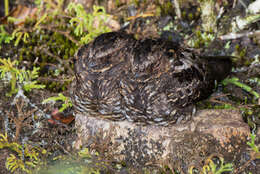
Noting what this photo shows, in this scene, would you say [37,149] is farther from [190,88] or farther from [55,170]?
[190,88]

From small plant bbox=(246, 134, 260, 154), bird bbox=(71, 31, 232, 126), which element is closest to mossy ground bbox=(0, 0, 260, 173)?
small plant bbox=(246, 134, 260, 154)

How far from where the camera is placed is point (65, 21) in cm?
346

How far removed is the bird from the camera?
7.23ft

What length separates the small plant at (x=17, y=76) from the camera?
2.93m

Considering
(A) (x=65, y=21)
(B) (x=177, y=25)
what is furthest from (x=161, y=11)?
(A) (x=65, y=21)

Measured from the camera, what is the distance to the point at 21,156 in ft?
7.98

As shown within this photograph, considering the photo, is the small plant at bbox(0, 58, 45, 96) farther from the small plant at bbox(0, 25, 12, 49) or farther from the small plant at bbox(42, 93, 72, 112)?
the small plant at bbox(0, 25, 12, 49)

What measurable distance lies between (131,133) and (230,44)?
4.47 feet

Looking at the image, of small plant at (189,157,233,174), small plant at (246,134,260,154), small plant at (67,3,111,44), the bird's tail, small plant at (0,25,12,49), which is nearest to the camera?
small plant at (189,157,233,174)

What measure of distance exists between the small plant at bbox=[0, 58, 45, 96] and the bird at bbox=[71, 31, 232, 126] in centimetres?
76

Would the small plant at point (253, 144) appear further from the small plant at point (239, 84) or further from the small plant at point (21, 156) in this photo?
the small plant at point (21, 156)

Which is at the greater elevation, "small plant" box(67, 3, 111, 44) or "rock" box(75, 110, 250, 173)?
"small plant" box(67, 3, 111, 44)

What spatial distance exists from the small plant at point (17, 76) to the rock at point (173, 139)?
0.78 metres

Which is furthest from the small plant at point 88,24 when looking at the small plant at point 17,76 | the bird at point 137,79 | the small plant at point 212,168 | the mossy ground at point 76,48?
the small plant at point 212,168
